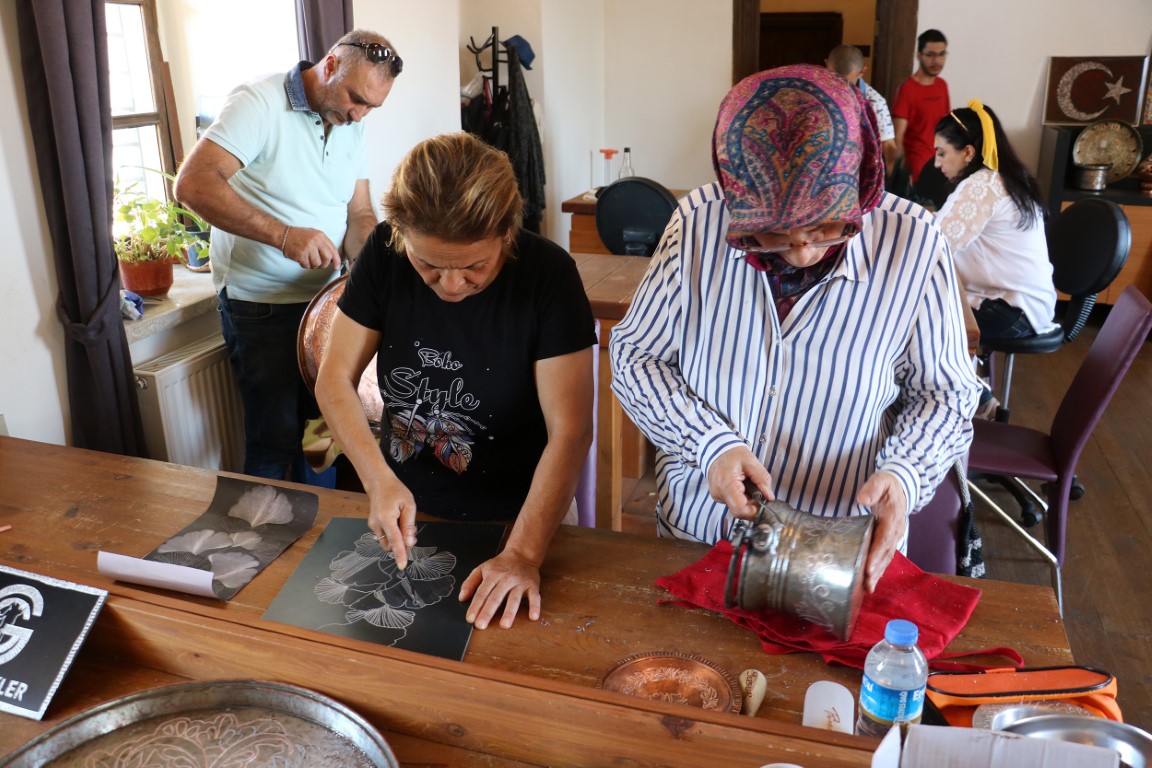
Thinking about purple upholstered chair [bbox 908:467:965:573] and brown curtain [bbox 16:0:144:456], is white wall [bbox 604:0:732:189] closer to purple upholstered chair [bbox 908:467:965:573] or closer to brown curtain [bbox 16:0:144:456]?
brown curtain [bbox 16:0:144:456]

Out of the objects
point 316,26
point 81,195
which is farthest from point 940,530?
point 316,26

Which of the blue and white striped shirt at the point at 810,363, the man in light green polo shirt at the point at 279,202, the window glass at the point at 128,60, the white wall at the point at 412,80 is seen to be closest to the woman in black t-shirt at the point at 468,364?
the blue and white striped shirt at the point at 810,363

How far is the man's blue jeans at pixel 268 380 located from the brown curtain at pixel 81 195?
319mm

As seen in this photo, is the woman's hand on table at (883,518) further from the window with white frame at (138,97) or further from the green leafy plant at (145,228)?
the window with white frame at (138,97)

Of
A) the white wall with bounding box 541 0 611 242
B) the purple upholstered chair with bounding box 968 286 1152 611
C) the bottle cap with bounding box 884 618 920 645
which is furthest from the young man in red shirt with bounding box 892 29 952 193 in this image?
the bottle cap with bounding box 884 618 920 645

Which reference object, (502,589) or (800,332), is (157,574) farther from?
(800,332)

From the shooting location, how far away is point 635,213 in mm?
3580

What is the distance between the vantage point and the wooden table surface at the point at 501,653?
985 mm

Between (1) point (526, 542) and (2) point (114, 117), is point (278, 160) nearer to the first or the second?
(2) point (114, 117)

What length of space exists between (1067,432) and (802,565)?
1.64m

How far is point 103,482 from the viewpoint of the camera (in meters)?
1.71

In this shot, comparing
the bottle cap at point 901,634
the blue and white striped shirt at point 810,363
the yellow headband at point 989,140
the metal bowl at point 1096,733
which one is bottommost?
the metal bowl at point 1096,733

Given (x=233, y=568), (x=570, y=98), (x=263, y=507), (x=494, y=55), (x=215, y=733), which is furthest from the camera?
(x=570, y=98)

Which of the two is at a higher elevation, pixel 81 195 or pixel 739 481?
pixel 81 195
